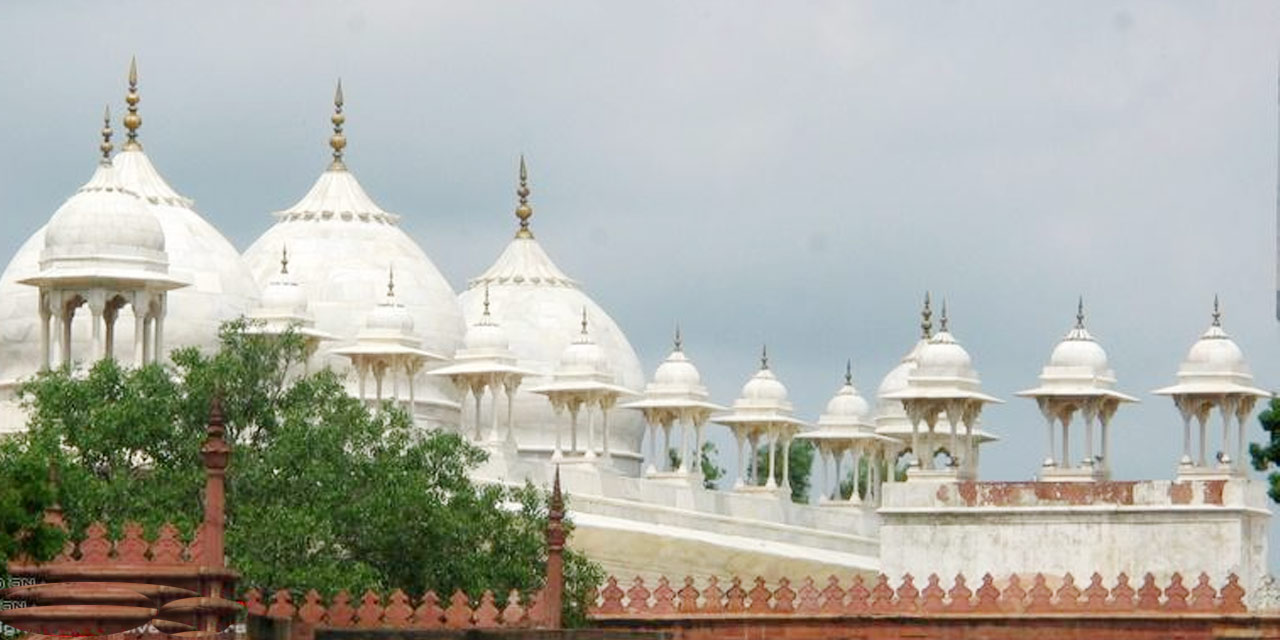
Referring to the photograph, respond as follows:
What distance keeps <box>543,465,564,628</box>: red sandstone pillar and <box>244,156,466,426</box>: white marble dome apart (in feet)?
89.1

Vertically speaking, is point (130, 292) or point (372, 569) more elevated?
point (130, 292)

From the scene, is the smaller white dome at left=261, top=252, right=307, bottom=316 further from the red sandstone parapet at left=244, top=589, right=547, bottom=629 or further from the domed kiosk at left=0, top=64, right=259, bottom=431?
the red sandstone parapet at left=244, top=589, right=547, bottom=629

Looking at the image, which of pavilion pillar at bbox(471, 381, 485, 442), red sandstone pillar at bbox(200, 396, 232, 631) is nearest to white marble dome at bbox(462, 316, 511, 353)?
pavilion pillar at bbox(471, 381, 485, 442)

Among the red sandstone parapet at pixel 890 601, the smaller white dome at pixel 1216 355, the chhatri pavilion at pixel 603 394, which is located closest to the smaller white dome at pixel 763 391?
the chhatri pavilion at pixel 603 394

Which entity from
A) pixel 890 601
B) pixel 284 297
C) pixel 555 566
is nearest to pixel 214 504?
pixel 555 566

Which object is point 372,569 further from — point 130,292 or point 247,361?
point 130,292

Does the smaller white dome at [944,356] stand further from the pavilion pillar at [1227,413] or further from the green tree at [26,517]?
the green tree at [26,517]

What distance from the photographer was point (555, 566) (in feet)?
125

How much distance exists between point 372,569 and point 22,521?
8150mm

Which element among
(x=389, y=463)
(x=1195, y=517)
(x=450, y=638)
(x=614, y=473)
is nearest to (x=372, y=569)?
(x=389, y=463)

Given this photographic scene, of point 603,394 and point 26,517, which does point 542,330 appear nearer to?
point 603,394

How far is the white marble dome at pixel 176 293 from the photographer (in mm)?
60906

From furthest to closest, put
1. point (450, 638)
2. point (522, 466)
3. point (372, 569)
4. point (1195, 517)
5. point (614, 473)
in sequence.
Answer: point (614, 473) < point (522, 466) < point (1195, 517) < point (372, 569) < point (450, 638)

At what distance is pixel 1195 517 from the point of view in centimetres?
5153
